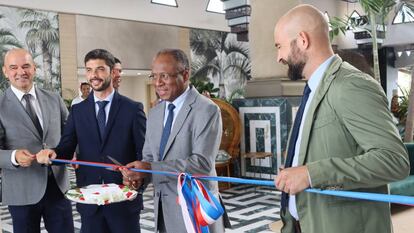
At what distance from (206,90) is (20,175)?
581 cm

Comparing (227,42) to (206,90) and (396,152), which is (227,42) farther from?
(396,152)

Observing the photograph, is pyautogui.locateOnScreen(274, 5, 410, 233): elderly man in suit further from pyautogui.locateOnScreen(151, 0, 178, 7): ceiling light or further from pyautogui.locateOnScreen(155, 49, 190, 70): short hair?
pyautogui.locateOnScreen(151, 0, 178, 7): ceiling light

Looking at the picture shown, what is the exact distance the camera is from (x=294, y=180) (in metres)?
1.64

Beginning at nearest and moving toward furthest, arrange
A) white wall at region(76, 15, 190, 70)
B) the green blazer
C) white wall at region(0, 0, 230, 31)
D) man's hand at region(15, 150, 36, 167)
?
the green blazer → man's hand at region(15, 150, 36, 167) → white wall at region(0, 0, 230, 31) → white wall at region(76, 15, 190, 70)

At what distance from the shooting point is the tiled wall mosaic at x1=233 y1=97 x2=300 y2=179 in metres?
7.79

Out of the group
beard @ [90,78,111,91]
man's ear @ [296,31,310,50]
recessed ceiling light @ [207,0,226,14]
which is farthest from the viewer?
recessed ceiling light @ [207,0,226,14]

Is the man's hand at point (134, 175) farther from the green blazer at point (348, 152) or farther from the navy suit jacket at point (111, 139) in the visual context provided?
the green blazer at point (348, 152)

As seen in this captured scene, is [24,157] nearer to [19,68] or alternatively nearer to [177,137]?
[19,68]

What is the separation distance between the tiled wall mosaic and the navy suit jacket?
5.00m

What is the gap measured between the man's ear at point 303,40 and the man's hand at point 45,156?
75.9 inches

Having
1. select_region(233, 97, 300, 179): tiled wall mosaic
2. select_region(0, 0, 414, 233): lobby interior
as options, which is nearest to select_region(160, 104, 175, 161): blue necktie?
select_region(0, 0, 414, 233): lobby interior

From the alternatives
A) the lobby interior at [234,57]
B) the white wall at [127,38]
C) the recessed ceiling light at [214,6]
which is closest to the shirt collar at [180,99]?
the lobby interior at [234,57]

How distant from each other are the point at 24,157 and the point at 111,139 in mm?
621

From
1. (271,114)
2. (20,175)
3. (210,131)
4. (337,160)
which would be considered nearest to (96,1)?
(271,114)
